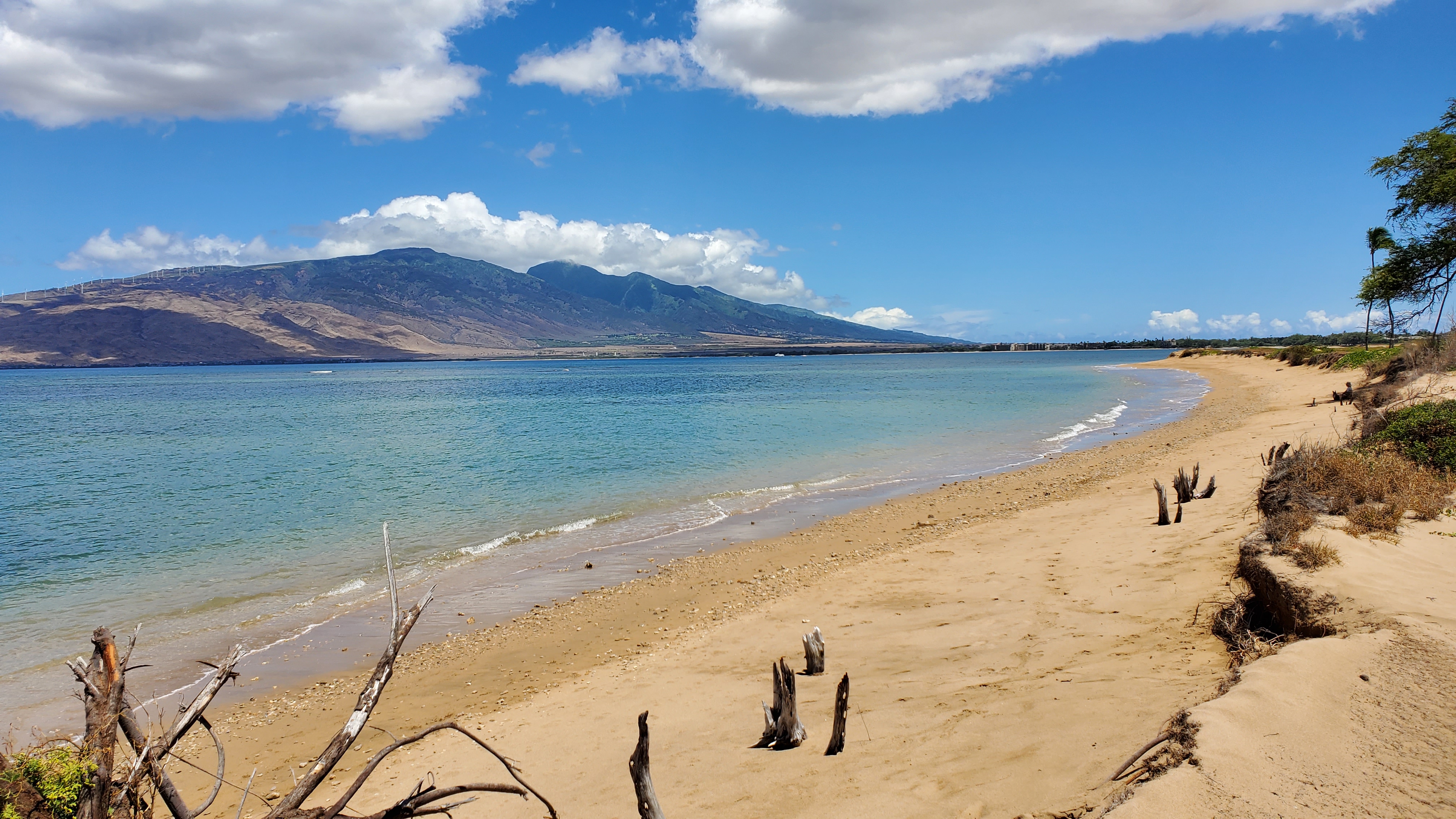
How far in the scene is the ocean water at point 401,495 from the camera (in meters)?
12.4

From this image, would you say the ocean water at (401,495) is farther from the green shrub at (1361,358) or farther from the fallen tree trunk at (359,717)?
the green shrub at (1361,358)

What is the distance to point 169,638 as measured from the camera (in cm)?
1148

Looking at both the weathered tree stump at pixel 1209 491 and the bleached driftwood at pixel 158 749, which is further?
the weathered tree stump at pixel 1209 491

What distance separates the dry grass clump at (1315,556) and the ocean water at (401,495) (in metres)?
10.6

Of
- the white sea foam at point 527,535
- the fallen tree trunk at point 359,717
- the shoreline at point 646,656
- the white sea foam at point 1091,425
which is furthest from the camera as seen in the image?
the white sea foam at point 1091,425

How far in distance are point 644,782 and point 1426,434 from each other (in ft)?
42.2

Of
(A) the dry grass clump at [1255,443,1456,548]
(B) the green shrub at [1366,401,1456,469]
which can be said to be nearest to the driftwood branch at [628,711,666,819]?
(A) the dry grass clump at [1255,443,1456,548]

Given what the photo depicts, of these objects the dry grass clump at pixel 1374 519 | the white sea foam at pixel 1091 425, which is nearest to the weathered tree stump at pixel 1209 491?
the dry grass clump at pixel 1374 519

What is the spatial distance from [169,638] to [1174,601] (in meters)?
14.8

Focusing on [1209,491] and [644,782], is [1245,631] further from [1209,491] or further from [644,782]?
[1209,491]

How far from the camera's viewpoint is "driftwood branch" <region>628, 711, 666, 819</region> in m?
4.38

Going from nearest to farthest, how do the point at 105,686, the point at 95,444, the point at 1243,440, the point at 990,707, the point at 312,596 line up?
1. the point at 105,686
2. the point at 990,707
3. the point at 312,596
4. the point at 1243,440
5. the point at 95,444

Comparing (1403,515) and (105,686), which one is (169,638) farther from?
(1403,515)

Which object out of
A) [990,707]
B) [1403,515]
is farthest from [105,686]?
[1403,515]
